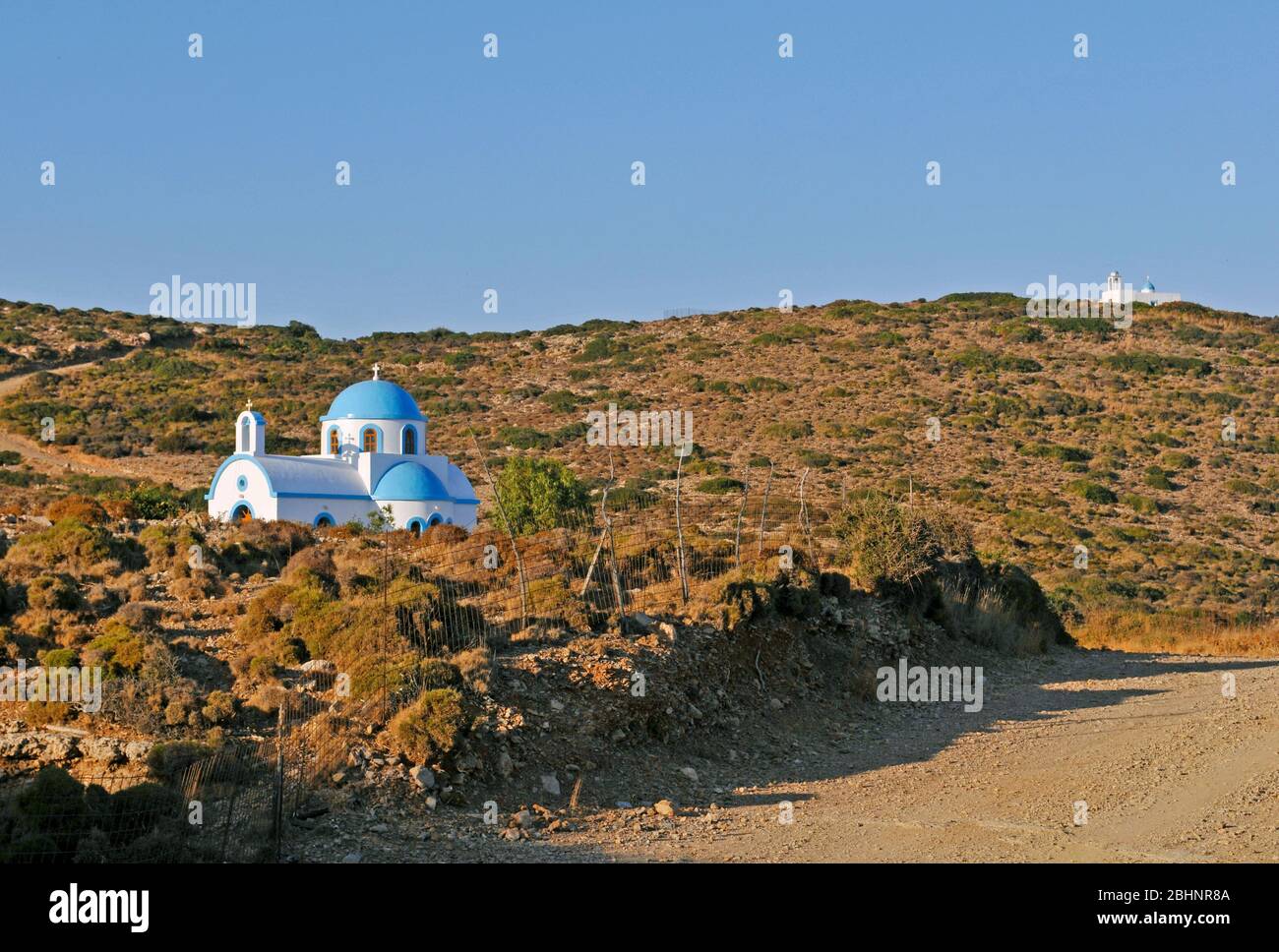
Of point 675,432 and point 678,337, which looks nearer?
point 675,432

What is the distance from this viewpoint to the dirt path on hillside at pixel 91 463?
56.1 m

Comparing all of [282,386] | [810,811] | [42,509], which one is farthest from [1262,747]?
[282,386]

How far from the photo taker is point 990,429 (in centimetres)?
6056

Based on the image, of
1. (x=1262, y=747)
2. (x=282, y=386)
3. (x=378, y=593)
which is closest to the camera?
(x=1262, y=747)

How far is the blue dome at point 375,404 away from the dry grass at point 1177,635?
2027 cm

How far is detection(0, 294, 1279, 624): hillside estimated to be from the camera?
155 feet

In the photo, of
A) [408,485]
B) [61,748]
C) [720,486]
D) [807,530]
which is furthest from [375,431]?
[61,748]

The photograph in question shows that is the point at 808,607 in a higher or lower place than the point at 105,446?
lower

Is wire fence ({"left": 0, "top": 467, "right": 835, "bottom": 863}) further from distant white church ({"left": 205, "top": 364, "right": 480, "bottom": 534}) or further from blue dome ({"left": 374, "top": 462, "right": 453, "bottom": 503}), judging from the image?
distant white church ({"left": 205, "top": 364, "right": 480, "bottom": 534})

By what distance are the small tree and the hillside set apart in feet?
37.9

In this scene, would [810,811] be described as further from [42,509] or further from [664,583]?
[42,509]

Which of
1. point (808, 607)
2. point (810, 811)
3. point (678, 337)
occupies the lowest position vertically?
point (810, 811)

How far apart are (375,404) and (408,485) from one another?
3429 millimetres
